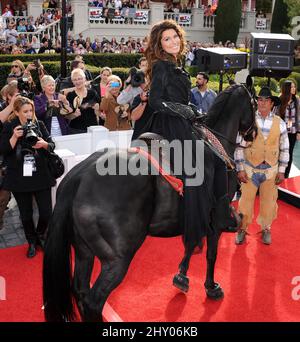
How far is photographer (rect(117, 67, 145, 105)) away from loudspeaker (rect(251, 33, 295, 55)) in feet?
17.9

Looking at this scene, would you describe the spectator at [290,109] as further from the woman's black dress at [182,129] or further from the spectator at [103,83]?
the woman's black dress at [182,129]

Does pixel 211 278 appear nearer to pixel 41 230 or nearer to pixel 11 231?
pixel 41 230

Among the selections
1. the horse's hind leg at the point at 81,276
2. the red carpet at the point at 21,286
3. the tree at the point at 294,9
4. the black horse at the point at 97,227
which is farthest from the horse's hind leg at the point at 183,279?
the tree at the point at 294,9

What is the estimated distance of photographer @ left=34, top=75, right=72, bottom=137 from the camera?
8.04 meters

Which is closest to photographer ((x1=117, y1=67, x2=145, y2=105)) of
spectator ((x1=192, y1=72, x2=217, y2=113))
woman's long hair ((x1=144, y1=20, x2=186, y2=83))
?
woman's long hair ((x1=144, y1=20, x2=186, y2=83))

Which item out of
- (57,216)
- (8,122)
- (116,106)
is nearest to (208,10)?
(116,106)

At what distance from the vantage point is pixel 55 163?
6.46 metres

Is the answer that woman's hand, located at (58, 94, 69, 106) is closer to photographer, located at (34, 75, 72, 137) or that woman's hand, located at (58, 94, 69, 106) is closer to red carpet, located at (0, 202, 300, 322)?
photographer, located at (34, 75, 72, 137)

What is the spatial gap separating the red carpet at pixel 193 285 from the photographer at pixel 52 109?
2398mm

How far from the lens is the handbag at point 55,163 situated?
6434mm

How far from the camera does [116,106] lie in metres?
9.06

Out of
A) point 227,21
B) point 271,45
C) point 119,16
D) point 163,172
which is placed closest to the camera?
point 163,172

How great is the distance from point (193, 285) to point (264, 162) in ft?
7.41

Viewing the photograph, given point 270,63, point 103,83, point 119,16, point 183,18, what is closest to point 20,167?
point 103,83
